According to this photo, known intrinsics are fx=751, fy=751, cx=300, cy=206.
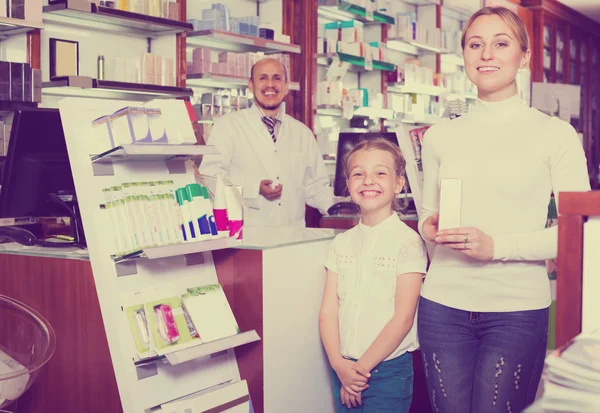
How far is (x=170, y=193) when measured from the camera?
7.44ft

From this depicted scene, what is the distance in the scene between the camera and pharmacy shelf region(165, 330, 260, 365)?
6.88ft

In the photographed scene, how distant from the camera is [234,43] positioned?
5.52 metres

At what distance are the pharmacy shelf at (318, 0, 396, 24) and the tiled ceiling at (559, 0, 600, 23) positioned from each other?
471 cm

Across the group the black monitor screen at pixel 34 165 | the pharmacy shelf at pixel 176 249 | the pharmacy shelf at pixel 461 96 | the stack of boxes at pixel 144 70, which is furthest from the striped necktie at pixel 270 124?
the pharmacy shelf at pixel 461 96

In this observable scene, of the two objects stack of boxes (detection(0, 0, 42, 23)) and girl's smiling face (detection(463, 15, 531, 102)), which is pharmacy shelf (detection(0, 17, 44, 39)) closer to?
stack of boxes (detection(0, 0, 42, 23))

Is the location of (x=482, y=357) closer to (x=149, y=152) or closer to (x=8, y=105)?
(x=149, y=152)

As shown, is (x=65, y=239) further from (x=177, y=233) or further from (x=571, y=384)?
(x=571, y=384)

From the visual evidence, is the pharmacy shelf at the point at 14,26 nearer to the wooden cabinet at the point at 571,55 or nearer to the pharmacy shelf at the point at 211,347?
the pharmacy shelf at the point at 211,347

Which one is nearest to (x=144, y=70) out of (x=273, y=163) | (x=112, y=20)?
(x=112, y=20)

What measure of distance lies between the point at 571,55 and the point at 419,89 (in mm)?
5115

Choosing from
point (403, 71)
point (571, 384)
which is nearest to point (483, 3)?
point (403, 71)

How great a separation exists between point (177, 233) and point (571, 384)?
153 centimetres

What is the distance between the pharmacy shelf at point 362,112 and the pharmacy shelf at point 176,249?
4.08m

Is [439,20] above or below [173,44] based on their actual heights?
above
